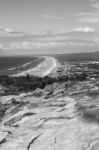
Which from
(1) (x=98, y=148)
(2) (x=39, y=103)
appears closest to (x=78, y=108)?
(2) (x=39, y=103)

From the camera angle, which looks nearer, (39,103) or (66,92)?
(39,103)

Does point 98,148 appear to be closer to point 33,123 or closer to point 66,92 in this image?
point 33,123

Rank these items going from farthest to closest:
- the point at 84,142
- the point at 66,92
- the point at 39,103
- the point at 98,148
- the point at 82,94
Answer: the point at 66,92 → the point at 82,94 → the point at 39,103 → the point at 84,142 → the point at 98,148

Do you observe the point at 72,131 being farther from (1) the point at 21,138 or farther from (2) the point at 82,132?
(1) the point at 21,138

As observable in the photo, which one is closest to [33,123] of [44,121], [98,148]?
[44,121]

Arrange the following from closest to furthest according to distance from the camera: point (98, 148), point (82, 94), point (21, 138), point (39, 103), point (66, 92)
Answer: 1. point (98, 148)
2. point (21, 138)
3. point (39, 103)
4. point (82, 94)
5. point (66, 92)

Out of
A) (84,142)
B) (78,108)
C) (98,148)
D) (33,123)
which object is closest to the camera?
(98,148)
